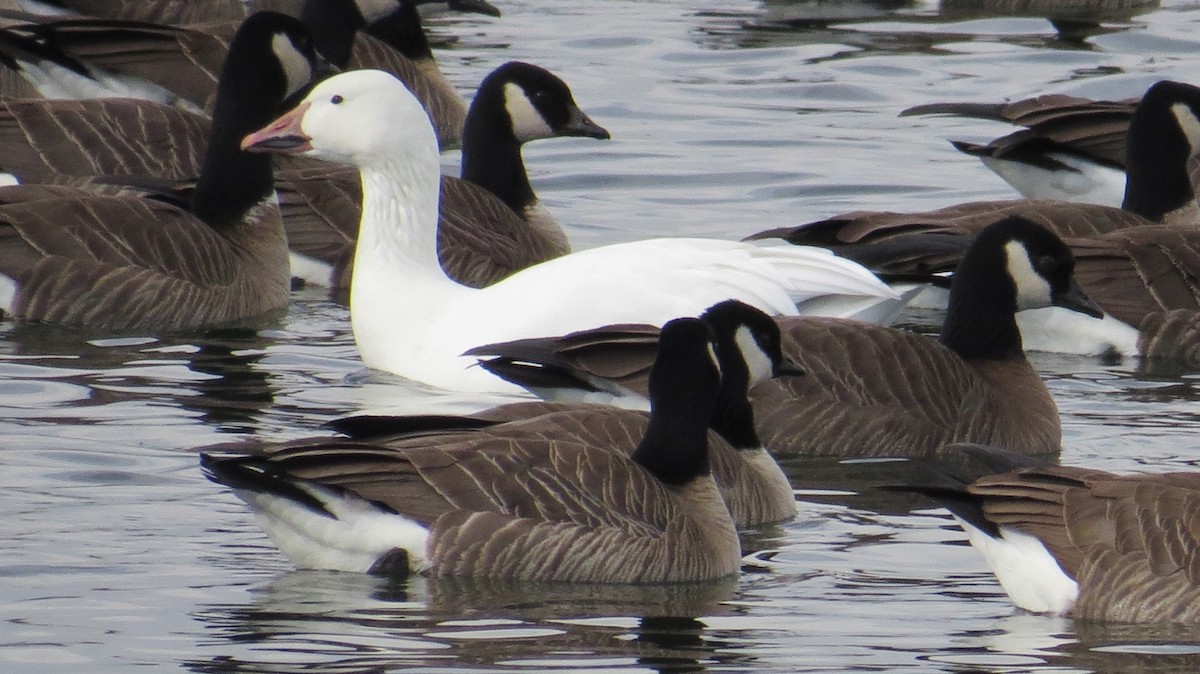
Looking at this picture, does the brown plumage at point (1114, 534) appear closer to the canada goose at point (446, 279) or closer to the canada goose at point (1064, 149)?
the canada goose at point (446, 279)

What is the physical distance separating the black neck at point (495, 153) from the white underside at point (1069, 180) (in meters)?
3.12

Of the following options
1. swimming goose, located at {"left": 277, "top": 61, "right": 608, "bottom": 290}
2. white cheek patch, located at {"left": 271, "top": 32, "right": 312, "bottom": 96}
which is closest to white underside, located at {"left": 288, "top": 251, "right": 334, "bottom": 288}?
swimming goose, located at {"left": 277, "top": 61, "right": 608, "bottom": 290}

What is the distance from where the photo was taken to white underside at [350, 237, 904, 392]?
10828 millimetres

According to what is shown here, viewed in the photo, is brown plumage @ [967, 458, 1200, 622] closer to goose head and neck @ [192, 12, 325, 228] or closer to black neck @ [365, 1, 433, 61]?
goose head and neck @ [192, 12, 325, 228]

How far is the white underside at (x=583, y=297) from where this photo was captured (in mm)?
10828

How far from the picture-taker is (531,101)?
14383 millimetres

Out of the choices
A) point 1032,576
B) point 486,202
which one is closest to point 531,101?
point 486,202

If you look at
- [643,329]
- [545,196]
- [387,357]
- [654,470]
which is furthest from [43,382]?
[545,196]

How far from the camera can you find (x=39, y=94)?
17.1 metres

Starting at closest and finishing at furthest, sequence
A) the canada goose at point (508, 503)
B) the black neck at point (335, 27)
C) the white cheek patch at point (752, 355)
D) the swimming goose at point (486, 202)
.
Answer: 1. the canada goose at point (508, 503)
2. the white cheek patch at point (752, 355)
3. the swimming goose at point (486, 202)
4. the black neck at point (335, 27)

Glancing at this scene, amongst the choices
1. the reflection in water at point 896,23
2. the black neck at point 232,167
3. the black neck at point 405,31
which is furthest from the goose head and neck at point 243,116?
the reflection in water at point 896,23

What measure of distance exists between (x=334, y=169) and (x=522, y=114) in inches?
46.7

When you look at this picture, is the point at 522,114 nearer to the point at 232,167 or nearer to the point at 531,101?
the point at 531,101

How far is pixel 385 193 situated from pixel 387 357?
90cm
